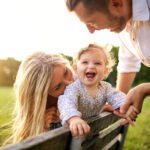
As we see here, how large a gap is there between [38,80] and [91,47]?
66cm

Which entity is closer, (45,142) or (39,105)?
(45,142)

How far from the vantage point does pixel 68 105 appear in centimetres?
152

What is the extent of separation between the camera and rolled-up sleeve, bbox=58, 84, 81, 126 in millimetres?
1412

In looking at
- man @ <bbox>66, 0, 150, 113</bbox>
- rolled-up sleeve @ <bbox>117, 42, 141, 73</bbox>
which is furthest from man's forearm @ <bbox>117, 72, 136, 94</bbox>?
man @ <bbox>66, 0, 150, 113</bbox>

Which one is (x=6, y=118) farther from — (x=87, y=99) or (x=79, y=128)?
(x=79, y=128)

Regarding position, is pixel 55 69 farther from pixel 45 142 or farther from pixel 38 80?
pixel 45 142

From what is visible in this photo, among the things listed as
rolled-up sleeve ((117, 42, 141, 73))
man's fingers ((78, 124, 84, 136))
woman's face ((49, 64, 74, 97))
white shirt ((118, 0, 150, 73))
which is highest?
white shirt ((118, 0, 150, 73))

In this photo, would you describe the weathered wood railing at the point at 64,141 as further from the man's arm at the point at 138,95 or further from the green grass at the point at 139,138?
the green grass at the point at 139,138

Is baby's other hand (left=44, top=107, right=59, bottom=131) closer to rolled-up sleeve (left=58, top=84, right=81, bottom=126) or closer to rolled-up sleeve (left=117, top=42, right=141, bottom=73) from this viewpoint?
rolled-up sleeve (left=58, top=84, right=81, bottom=126)

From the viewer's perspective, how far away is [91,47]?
200 cm

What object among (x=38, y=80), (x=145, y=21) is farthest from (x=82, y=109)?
(x=145, y=21)

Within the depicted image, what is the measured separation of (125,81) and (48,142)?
2.02m

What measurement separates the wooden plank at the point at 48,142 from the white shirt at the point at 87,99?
20.8 inches

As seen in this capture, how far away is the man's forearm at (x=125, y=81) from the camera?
266 centimetres
